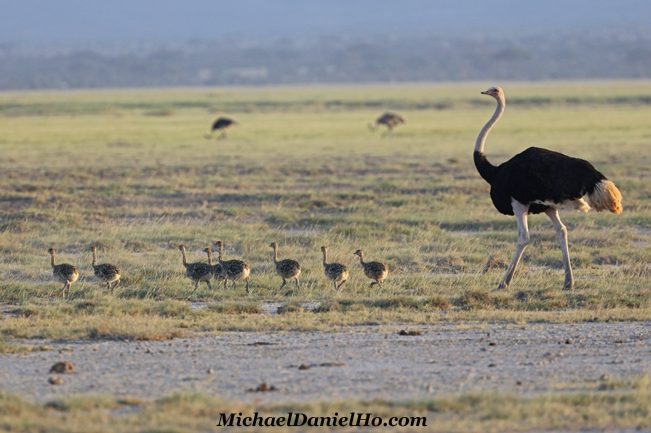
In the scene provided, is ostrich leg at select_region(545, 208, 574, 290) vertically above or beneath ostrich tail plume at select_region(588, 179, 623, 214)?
beneath

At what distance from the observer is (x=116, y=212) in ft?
64.0

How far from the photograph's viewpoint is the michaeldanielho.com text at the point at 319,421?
623 cm

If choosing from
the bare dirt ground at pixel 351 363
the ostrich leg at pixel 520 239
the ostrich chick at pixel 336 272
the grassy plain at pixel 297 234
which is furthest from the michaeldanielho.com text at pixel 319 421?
the ostrich leg at pixel 520 239

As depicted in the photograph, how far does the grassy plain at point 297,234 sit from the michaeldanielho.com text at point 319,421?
105 inches

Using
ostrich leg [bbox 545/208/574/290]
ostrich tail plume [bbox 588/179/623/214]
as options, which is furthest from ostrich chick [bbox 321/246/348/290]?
ostrich tail plume [bbox 588/179/623/214]

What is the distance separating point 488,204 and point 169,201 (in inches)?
276

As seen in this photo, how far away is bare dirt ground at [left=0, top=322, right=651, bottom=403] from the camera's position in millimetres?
7074

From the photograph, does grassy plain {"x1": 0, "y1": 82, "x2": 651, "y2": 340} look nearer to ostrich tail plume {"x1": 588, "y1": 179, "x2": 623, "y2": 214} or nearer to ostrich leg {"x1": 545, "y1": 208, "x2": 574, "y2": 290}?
ostrich leg {"x1": 545, "y1": 208, "x2": 574, "y2": 290}

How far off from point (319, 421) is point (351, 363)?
1607 millimetres

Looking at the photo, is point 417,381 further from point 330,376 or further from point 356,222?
point 356,222

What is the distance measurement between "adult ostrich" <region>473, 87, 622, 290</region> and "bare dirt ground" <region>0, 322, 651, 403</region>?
186 centimetres

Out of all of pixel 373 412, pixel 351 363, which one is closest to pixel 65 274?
pixel 351 363

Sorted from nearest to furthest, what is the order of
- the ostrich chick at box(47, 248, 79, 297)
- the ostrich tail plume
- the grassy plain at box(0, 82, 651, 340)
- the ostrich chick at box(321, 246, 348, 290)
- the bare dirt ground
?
the bare dirt ground → the grassy plain at box(0, 82, 651, 340) → the ostrich tail plume → the ostrich chick at box(47, 248, 79, 297) → the ostrich chick at box(321, 246, 348, 290)

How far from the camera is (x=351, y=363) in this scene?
7.84 m
